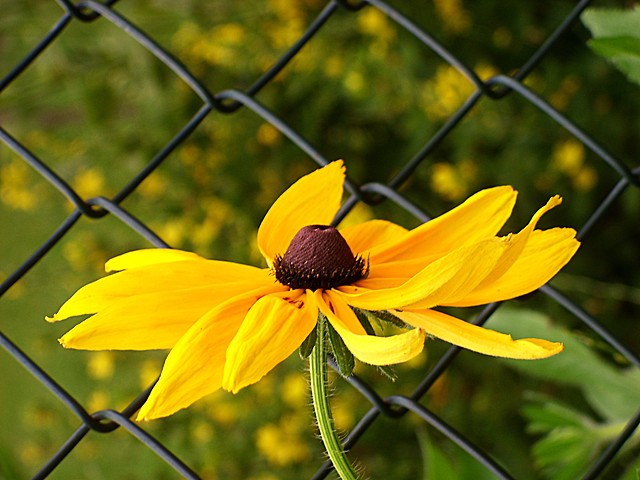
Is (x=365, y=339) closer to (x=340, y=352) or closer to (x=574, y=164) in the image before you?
(x=340, y=352)

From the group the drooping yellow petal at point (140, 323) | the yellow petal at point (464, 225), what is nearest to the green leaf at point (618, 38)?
the yellow petal at point (464, 225)

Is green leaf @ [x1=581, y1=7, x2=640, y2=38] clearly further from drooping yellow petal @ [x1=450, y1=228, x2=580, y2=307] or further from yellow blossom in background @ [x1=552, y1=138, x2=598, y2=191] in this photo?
yellow blossom in background @ [x1=552, y1=138, x2=598, y2=191]

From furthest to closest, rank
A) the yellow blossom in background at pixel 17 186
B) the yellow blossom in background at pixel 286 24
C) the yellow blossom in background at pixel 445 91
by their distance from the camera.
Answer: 1. the yellow blossom in background at pixel 17 186
2. the yellow blossom in background at pixel 286 24
3. the yellow blossom in background at pixel 445 91

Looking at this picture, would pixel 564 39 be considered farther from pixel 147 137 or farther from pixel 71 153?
pixel 71 153

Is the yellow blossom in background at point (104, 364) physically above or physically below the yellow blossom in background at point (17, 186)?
below

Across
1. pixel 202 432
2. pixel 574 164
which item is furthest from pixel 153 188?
pixel 574 164

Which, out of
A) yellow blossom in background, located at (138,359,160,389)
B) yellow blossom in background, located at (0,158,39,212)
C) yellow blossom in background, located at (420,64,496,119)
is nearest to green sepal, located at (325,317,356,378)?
yellow blossom in background, located at (420,64,496,119)

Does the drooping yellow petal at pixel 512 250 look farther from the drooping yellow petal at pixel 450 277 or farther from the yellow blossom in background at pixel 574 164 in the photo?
the yellow blossom in background at pixel 574 164
